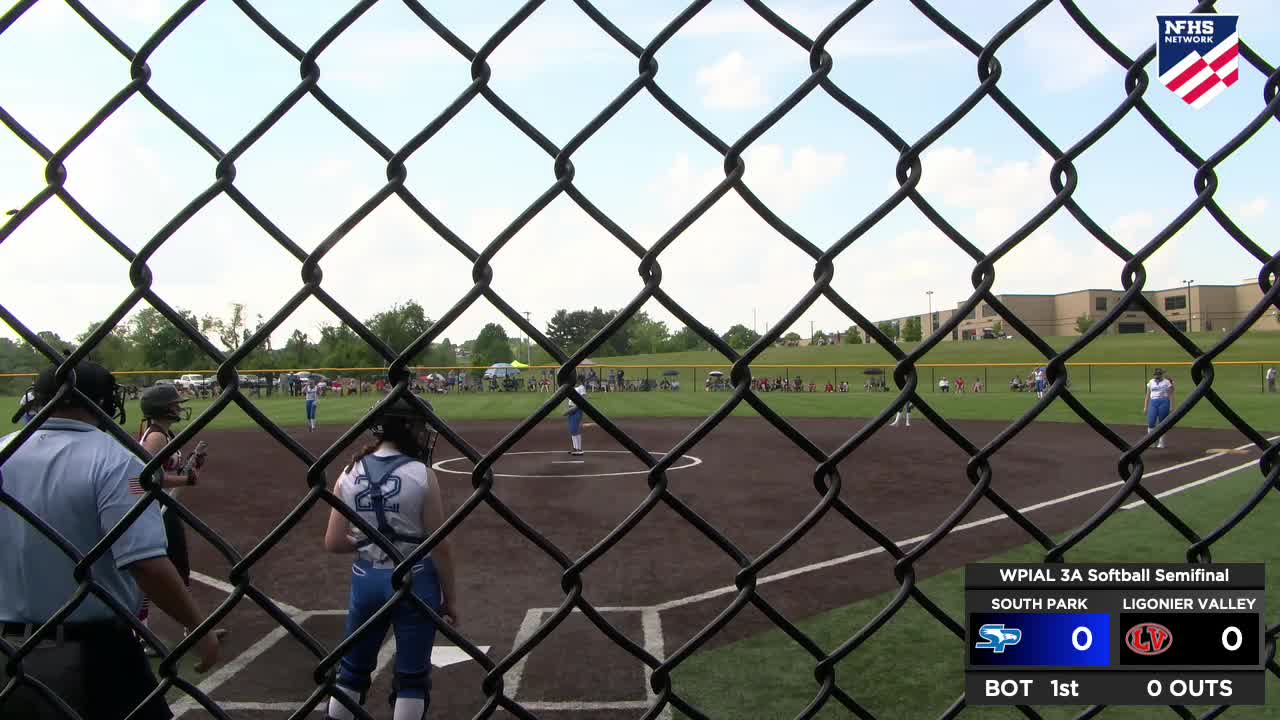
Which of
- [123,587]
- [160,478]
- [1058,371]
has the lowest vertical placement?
[123,587]

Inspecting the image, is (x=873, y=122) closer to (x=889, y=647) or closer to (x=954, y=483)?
(x=889, y=647)

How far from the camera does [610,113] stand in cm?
125

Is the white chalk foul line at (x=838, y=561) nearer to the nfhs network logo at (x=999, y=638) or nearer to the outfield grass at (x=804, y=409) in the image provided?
the nfhs network logo at (x=999, y=638)

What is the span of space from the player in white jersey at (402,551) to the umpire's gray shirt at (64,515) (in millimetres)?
1338

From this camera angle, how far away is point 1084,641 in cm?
149

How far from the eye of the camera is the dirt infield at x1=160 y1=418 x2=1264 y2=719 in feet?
18.5

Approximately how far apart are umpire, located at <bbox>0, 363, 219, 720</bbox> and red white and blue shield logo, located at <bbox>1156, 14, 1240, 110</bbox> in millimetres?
3185

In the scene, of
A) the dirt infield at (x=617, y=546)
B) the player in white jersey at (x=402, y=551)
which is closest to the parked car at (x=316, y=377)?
the dirt infield at (x=617, y=546)

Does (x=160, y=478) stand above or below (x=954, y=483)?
above

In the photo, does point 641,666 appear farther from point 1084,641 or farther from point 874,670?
point 1084,641

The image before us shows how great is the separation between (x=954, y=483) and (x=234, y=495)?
12357 mm

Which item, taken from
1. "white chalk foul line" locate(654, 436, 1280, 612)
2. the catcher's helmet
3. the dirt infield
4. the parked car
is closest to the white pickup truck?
the parked car

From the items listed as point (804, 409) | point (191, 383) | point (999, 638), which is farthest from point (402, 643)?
point (191, 383)

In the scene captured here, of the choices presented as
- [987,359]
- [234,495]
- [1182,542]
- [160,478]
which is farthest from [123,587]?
[987,359]
